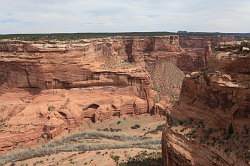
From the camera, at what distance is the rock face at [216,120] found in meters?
23.9

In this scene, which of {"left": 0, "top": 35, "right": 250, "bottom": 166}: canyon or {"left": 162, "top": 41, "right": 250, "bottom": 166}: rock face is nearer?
{"left": 162, "top": 41, "right": 250, "bottom": 166}: rock face

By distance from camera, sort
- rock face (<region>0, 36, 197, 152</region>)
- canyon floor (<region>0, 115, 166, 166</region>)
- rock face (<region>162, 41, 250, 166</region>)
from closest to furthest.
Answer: rock face (<region>162, 41, 250, 166</region>), canyon floor (<region>0, 115, 166, 166</region>), rock face (<region>0, 36, 197, 152</region>)

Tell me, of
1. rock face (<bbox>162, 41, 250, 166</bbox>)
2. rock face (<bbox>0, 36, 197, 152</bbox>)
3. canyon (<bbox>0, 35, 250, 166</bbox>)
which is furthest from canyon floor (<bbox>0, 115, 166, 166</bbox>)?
rock face (<bbox>162, 41, 250, 166</bbox>)

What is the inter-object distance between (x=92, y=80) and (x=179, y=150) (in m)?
31.9

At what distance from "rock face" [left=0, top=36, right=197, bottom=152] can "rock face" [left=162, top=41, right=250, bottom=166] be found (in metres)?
24.0

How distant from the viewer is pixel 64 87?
57562 millimetres

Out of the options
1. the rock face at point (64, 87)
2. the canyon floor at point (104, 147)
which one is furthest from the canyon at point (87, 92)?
the canyon floor at point (104, 147)

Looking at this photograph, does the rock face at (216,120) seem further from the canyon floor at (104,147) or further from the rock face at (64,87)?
the rock face at (64,87)

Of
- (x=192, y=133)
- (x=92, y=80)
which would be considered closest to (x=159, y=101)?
(x=92, y=80)

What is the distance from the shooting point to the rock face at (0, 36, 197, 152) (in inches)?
2106

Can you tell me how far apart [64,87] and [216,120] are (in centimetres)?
3296

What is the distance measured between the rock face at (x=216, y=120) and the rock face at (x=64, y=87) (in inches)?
943

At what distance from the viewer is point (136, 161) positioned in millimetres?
38406

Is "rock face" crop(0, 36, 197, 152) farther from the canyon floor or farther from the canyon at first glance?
the canyon floor
